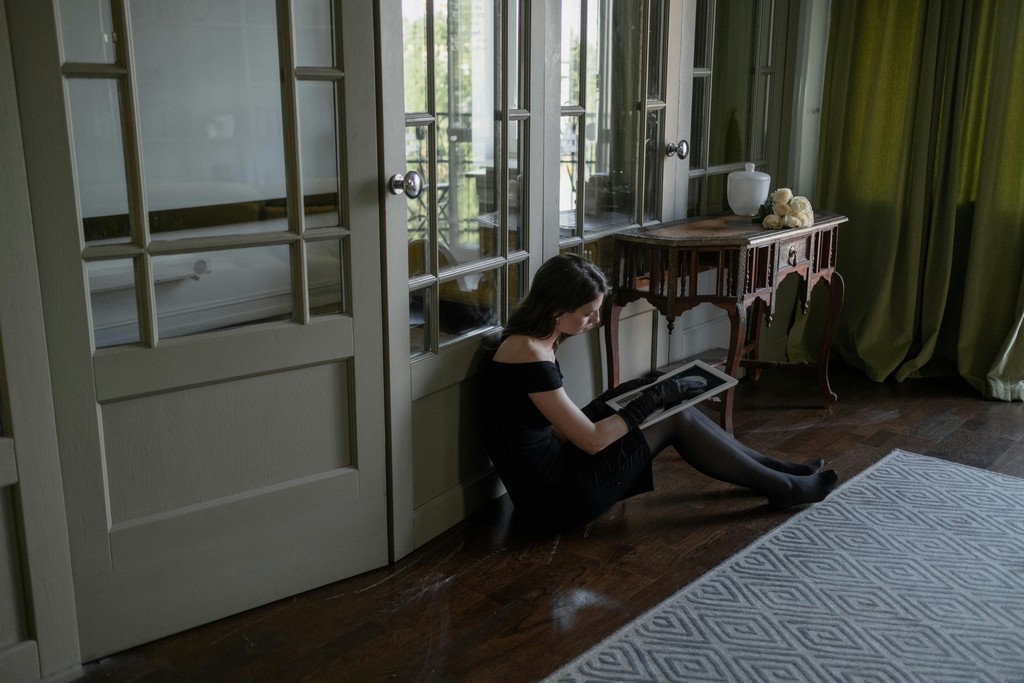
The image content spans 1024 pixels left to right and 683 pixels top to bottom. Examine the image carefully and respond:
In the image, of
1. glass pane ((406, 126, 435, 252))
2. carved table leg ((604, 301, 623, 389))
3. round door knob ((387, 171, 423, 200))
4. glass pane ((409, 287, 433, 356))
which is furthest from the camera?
carved table leg ((604, 301, 623, 389))

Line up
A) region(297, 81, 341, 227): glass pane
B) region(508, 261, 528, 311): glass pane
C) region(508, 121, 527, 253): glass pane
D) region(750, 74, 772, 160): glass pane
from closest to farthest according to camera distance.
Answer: region(297, 81, 341, 227): glass pane, region(508, 121, 527, 253): glass pane, region(508, 261, 528, 311): glass pane, region(750, 74, 772, 160): glass pane

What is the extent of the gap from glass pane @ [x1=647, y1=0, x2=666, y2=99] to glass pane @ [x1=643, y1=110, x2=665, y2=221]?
0.09m

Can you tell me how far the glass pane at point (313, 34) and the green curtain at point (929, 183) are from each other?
277cm

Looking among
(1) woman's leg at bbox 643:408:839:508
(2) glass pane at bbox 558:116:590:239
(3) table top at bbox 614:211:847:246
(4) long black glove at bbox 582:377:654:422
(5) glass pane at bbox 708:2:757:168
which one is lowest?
(1) woman's leg at bbox 643:408:839:508

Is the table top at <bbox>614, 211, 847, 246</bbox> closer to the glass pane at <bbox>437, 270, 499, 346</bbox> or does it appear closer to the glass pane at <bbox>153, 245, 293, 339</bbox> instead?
the glass pane at <bbox>437, 270, 499, 346</bbox>

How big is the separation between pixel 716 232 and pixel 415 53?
1.37 m

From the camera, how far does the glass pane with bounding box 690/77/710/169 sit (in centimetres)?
382

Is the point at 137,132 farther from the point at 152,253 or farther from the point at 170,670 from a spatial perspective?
the point at 170,670

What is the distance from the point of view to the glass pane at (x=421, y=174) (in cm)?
261

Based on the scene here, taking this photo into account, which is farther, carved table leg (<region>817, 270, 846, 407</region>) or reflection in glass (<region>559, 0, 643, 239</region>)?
carved table leg (<region>817, 270, 846, 407</region>)

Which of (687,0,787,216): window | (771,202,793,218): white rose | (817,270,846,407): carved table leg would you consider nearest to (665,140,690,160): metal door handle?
→ (687,0,787,216): window

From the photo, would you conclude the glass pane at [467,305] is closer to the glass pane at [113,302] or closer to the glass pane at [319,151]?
the glass pane at [319,151]

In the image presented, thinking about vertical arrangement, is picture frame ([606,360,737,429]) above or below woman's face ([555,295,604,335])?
below

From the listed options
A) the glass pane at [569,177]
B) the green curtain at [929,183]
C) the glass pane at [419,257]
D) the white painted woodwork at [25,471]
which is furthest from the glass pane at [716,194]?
the white painted woodwork at [25,471]
